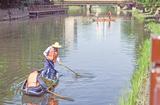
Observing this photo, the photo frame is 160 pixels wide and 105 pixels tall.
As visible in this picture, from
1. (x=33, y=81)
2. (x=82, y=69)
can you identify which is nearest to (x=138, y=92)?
(x=33, y=81)

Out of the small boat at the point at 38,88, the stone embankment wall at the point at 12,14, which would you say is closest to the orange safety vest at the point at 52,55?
the small boat at the point at 38,88

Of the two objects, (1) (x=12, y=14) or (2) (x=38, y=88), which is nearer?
(2) (x=38, y=88)

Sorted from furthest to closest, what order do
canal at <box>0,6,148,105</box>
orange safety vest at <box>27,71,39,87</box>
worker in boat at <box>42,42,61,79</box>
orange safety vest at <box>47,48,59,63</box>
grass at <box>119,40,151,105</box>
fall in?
orange safety vest at <box>47,48,59,63</box> → worker in boat at <box>42,42,61,79</box> → canal at <box>0,6,148,105</box> → orange safety vest at <box>27,71,39,87</box> → grass at <box>119,40,151,105</box>

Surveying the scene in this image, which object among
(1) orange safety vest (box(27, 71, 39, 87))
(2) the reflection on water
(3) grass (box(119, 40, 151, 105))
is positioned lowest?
(2) the reflection on water

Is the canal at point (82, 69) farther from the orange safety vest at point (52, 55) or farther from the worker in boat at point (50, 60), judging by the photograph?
the orange safety vest at point (52, 55)

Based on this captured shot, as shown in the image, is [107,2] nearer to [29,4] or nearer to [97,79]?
[29,4]

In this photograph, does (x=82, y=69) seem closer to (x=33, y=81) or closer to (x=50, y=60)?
(x=50, y=60)

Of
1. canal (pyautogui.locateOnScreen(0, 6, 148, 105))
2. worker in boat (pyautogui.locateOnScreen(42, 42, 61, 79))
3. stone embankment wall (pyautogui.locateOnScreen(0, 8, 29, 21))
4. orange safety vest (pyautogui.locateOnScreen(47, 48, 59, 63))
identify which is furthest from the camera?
stone embankment wall (pyautogui.locateOnScreen(0, 8, 29, 21))

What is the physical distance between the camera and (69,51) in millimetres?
28812

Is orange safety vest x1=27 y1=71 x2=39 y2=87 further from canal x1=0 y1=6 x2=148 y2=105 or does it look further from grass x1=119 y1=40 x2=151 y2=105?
grass x1=119 y1=40 x2=151 y2=105

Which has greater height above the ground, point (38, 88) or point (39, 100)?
point (38, 88)

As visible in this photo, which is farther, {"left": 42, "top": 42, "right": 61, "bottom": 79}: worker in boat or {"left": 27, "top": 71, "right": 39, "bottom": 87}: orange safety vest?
{"left": 42, "top": 42, "right": 61, "bottom": 79}: worker in boat

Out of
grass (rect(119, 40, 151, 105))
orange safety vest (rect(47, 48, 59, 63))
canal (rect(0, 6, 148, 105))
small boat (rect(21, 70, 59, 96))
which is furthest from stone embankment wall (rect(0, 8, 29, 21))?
grass (rect(119, 40, 151, 105))

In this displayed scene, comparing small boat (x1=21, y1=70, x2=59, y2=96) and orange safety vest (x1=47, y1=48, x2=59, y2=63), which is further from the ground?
orange safety vest (x1=47, y1=48, x2=59, y2=63)
